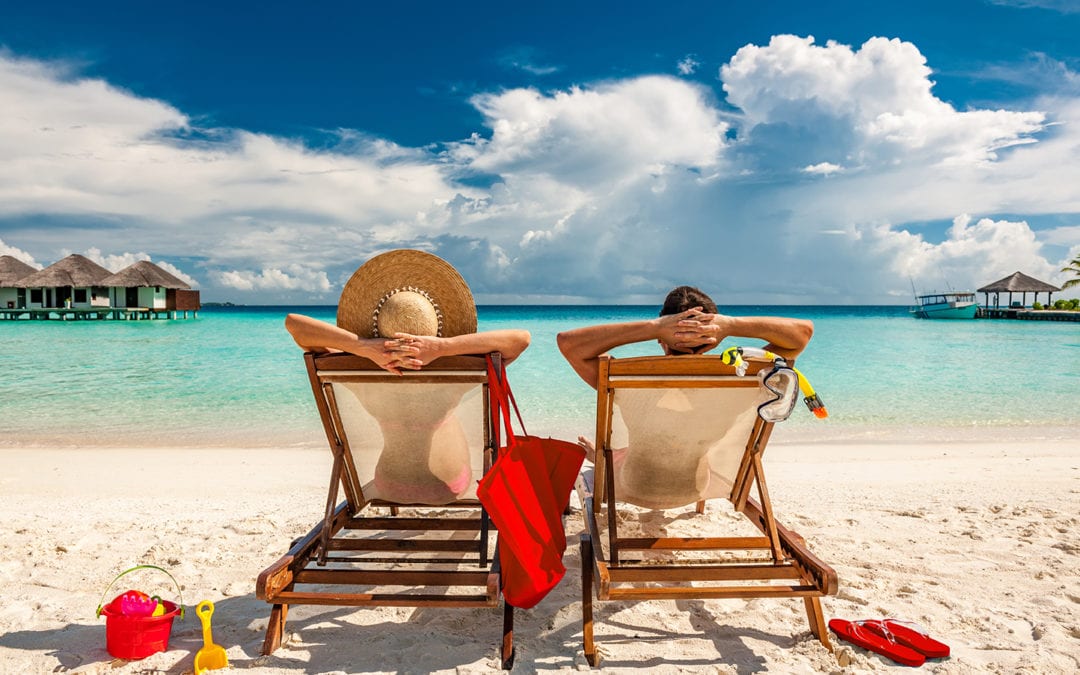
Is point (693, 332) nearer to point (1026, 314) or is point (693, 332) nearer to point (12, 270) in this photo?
point (12, 270)

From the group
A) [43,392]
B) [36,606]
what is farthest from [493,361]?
[43,392]

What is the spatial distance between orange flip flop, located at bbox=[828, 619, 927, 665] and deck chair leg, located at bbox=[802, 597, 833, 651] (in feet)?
0.33

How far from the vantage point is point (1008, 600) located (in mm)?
2760

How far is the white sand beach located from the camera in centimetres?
229

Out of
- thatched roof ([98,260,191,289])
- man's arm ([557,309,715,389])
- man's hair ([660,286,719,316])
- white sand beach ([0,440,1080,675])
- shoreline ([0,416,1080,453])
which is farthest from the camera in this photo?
thatched roof ([98,260,191,289])

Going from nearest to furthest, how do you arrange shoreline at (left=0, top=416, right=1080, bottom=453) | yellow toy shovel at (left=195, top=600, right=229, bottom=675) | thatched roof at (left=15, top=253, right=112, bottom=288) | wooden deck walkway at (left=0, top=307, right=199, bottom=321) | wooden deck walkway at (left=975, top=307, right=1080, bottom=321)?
yellow toy shovel at (left=195, top=600, right=229, bottom=675)
shoreline at (left=0, top=416, right=1080, bottom=453)
thatched roof at (left=15, top=253, right=112, bottom=288)
wooden deck walkway at (left=0, top=307, right=199, bottom=321)
wooden deck walkway at (left=975, top=307, right=1080, bottom=321)

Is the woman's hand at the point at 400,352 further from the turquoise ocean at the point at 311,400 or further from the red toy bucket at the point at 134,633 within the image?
the turquoise ocean at the point at 311,400

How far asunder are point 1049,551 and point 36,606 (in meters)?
4.88

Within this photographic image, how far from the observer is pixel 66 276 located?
38875 millimetres

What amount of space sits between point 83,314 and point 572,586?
48.7 meters

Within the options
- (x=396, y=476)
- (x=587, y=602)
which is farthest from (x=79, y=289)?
(x=587, y=602)

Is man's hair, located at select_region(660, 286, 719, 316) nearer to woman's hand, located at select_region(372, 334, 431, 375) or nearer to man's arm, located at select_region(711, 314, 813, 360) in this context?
man's arm, located at select_region(711, 314, 813, 360)

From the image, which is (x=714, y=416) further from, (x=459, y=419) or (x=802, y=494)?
(x=802, y=494)

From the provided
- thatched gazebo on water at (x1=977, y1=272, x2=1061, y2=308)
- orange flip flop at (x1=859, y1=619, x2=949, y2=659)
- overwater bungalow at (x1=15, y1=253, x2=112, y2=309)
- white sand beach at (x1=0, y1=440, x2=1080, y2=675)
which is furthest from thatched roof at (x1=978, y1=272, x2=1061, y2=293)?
overwater bungalow at (x1=15, y1=253, x2=112, y2=309)
